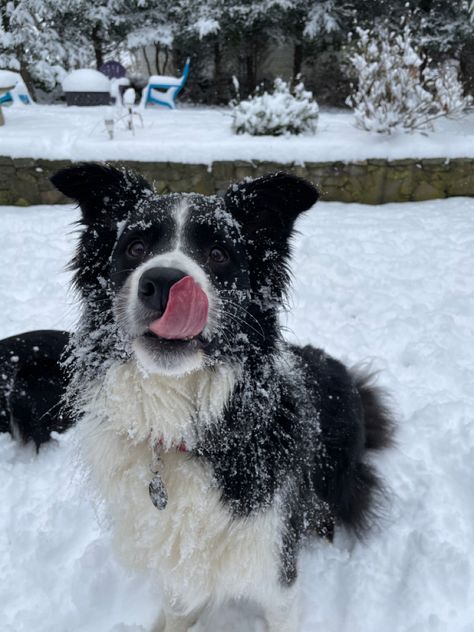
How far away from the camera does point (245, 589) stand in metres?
1.87

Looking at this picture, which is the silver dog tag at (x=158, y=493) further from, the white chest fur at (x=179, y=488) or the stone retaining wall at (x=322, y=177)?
the stone retaining wall at (x=322, y=177)

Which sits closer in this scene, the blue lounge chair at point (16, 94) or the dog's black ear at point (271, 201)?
the dog's black ear at point (271, 201)

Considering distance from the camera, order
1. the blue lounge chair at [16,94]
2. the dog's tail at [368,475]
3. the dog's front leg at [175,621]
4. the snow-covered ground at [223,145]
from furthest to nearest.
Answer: the blue lounge chair at [16,94] < the snow-covered ground at [223,145] < the dog's tail at [368,475] < the dog's front leg at [175,621]

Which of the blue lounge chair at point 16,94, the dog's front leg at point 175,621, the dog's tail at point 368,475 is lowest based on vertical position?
the dog's front leg at point 175,621

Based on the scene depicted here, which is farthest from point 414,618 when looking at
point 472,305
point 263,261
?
point 472,305

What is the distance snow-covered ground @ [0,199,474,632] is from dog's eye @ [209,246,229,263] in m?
0.47

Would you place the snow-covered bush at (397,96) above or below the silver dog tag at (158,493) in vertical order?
above

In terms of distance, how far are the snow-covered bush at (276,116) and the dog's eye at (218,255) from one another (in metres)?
5.97

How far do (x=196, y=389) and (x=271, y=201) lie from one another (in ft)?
2.50

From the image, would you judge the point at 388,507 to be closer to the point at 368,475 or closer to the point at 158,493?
the point at 368,475

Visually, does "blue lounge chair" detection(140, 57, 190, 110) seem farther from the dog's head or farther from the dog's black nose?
the dog's black nose

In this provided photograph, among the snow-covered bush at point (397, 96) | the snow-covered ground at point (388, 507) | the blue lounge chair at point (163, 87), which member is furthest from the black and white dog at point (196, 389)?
the blue lounge chair at point (163, 87)

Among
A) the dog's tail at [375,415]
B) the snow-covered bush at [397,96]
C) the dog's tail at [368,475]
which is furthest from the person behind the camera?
the snow-covered bush at [397,96]

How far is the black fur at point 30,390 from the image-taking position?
3.10m
